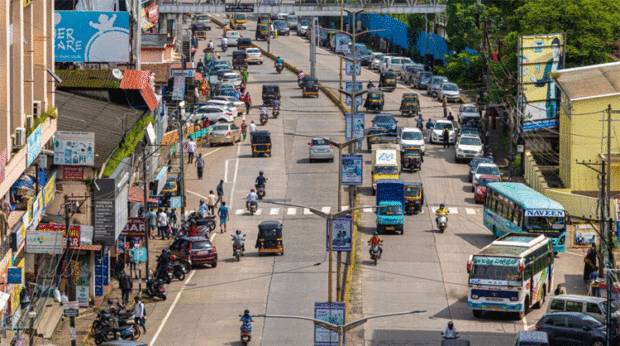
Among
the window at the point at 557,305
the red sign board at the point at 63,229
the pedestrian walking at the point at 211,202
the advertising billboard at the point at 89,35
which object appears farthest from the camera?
the pedestrian walking at the point at 211,202

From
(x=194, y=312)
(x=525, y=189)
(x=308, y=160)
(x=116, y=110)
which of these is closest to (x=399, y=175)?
(x=308, y=160)

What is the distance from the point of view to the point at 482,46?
10131 centimetres

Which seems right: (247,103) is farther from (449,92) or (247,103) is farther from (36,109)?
(36,109)

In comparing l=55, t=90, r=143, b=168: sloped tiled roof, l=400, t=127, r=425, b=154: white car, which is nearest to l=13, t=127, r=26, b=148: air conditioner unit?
l=55, t=90, r=143, b=168: sloped tiled roof

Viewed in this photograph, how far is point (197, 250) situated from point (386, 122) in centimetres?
3200

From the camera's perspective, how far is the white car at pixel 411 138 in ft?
276

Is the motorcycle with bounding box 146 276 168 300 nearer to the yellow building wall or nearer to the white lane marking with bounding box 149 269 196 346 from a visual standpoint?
the white lane marking with bounding box 149 269 196 346

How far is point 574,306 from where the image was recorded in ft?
165

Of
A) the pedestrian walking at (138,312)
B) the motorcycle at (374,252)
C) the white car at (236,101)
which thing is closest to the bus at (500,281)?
the motorcycle at (374,252)

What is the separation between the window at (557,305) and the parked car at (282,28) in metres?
102

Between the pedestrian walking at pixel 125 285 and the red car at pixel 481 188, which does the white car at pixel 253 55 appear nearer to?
the red car at pixel 481 188

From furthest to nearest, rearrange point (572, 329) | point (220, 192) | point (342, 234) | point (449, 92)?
point (449, 92), point (220, 192), point (342, 234), point (572, 329)

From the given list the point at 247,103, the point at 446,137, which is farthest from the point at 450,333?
the point at 247,103

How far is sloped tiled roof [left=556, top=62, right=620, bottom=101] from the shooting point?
2948 inches
